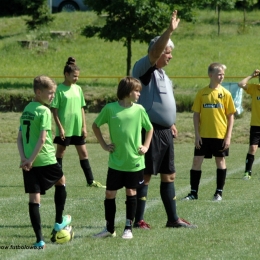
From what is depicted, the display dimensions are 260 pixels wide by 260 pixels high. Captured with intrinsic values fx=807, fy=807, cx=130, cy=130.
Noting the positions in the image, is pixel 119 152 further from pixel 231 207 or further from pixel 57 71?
pixel 57 71

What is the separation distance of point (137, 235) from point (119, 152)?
89cm

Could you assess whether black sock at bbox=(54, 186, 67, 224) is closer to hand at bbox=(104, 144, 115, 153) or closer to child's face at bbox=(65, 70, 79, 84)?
hand at bbox=(104, 144, 115, 153)

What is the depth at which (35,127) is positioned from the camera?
300 inches

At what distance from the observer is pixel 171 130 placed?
28.6 ft

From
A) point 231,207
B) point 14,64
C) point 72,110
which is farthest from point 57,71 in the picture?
point 231,207

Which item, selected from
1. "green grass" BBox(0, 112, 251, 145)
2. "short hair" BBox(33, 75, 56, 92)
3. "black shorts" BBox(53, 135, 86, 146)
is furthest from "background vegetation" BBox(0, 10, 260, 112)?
"short hair" BBox(33, 75, 56, 92)

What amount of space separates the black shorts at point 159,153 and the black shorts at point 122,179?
0.53 metres

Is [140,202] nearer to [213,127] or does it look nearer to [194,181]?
[194,181]

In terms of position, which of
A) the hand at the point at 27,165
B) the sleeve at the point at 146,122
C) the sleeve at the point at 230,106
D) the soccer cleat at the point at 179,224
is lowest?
the soccer cleat at the point at 179,224

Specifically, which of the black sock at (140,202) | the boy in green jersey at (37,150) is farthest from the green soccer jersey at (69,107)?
the boy in green jersey at (37,150)

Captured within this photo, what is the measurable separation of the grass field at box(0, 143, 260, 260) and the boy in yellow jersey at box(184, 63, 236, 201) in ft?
1.15

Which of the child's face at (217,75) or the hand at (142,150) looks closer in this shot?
the hand at (142,150)

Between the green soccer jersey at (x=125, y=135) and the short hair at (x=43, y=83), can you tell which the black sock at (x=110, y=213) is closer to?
the green soccer jersey at (x=125, y=135)

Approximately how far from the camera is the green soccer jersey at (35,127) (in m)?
7.59
